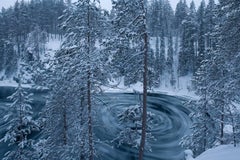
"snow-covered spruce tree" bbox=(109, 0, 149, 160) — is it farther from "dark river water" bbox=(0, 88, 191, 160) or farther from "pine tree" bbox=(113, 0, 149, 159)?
"dark river water" bbox=(0, 88, 191, 160)

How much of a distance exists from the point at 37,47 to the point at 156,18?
132ft

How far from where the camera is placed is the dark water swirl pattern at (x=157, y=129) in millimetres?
25828

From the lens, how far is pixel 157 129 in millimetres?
33875

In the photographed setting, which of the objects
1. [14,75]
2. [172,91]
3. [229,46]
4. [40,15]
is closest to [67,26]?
[229,46]

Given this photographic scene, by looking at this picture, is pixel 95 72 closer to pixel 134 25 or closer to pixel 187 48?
pixel 134 25

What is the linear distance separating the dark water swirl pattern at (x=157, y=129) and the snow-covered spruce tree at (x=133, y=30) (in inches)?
116

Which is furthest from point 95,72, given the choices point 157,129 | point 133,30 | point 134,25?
point 157,129

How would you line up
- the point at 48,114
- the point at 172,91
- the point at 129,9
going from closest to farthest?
the point at 129,9, the point at 48,114, the point at 172,91

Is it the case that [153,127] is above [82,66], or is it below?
below

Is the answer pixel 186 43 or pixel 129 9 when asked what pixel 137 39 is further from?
pixel 186 43

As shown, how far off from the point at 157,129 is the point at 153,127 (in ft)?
3.01

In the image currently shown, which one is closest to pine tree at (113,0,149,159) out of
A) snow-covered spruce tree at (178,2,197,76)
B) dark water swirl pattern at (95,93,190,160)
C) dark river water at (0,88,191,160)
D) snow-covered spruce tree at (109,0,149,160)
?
snow-covered spruce tree at (109,0,149,160)

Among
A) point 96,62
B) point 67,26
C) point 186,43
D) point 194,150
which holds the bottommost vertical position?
A: point 194,150

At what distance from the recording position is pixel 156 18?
80250 mm
